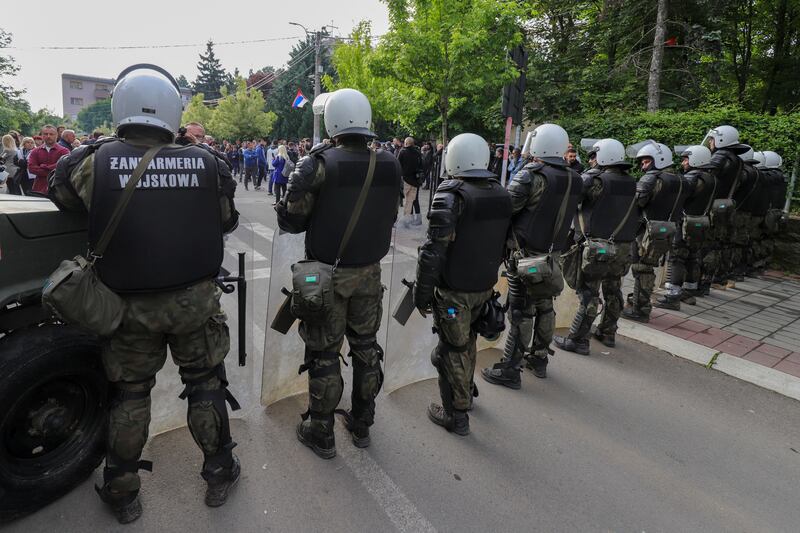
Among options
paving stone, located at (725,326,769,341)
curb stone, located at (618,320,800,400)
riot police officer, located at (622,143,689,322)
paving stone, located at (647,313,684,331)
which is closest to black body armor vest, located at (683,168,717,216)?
riot police officer, located at (622,143,689,322)

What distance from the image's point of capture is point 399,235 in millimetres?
9930

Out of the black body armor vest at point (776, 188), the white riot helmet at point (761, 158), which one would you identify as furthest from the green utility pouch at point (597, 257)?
the white riot helmet at point (761, 158)

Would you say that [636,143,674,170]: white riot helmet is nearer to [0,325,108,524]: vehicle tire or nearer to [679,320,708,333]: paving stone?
[679,320,708,333]: paving stone

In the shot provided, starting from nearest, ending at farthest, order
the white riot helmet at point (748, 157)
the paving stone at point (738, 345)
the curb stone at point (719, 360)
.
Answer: the curb stone at point (719, 360) < the paving stone at point (738, 345) < the white riot helmet at point (748, 157)

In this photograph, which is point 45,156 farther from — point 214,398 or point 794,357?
point 794,357

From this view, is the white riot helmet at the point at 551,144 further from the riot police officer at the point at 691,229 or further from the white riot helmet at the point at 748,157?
the white riot helmet at the point at 748,157

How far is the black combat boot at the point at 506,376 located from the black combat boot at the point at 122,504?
107 inches

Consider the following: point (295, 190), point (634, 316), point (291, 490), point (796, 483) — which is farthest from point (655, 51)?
point (291, 490)

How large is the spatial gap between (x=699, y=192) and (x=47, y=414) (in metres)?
7.17

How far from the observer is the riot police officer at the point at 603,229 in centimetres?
449

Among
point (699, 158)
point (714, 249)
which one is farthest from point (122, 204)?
point (714, 249)

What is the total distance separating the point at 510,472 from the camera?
2.86 m

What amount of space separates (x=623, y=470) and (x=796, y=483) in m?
1.10

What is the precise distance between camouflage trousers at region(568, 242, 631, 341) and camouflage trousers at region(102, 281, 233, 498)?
11.5 ft
